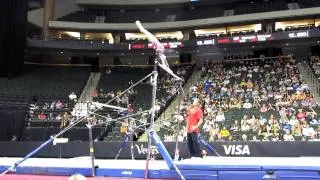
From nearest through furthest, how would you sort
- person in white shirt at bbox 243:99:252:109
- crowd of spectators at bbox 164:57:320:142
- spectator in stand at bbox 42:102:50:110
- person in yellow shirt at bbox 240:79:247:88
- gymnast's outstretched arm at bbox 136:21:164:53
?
gymnast's outstretched arm at bbox 136:21:164:53, crowd of spectators at bbox 164:57:320:142, person in white shirt at bbox 243:99:252:109, person in yellow shirt at bbox 240:79:247:88, spectator in stand at bbox 42:102:50:110

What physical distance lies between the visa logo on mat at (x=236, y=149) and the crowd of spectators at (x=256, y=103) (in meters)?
1.47

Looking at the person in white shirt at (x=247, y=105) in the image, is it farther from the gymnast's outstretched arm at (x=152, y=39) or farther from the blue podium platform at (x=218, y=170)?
the gymnast's outstretched arm at (x=152, y=39)

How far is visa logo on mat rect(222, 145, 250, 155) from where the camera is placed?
55.0 ft

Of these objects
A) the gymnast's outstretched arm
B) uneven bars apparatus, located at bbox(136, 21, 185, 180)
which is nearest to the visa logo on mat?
uneven bars apparatus, located at bbox(136, 21, 185, 180)

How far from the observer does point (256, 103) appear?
71.9ft

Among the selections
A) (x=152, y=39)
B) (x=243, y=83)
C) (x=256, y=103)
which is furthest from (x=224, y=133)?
(x=152, y=39)

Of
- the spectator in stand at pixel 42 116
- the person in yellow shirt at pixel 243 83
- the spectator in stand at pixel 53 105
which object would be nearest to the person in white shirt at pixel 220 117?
the person in yellow shirt at pixel 243 83

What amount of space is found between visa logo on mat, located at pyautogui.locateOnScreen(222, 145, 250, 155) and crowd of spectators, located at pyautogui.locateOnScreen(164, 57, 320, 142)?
4.81 ft

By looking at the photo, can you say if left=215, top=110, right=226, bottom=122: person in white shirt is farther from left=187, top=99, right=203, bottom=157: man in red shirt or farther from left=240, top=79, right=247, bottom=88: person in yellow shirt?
left=187, top=99, right=203, bottom=157: man in red shirt

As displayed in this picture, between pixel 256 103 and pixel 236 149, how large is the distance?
568 centimetres

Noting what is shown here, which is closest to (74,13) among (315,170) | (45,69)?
(45,69)

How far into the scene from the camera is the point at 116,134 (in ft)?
70.8

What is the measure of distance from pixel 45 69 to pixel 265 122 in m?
19.5

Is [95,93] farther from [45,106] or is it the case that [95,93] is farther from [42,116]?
[42,116]
